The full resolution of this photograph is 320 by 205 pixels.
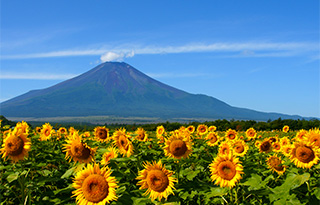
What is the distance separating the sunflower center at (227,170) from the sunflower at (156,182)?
2.59 feet

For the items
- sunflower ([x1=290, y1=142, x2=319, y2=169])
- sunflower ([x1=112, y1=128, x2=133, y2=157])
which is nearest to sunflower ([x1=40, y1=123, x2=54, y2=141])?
sunflower ([x1=112, y1=128, x2=133, y2=157])

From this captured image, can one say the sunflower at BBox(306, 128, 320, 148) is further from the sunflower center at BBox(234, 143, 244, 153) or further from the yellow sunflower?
the yellow sunflower

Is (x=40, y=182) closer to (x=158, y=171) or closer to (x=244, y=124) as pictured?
(x=158, y=171)

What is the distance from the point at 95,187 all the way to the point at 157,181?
2.76 ft

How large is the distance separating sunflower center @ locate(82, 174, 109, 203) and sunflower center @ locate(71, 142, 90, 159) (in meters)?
0.88

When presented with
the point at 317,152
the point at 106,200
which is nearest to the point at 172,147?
the point at 106,200

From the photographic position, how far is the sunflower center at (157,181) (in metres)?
4.30

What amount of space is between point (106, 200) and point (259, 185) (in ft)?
6.96

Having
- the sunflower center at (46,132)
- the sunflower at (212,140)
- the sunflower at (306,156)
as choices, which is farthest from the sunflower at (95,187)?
the sunflower at (212,140)

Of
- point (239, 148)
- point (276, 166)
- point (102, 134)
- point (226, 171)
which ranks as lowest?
point (276, 166)

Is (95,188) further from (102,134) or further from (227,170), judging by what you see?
(102,134)

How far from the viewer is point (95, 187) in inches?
154

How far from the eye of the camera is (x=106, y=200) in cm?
385

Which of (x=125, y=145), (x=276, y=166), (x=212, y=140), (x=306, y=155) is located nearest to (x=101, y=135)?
(x=125, y=145)
